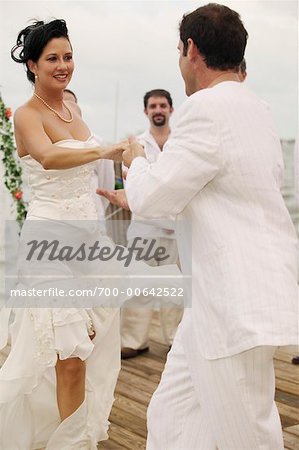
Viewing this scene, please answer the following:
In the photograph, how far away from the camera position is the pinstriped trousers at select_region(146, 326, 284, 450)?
2.16 metres

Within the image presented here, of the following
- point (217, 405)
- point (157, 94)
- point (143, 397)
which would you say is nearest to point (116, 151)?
point (217, 405)

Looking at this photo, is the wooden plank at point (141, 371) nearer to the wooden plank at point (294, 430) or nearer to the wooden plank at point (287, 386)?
the wooden plank at point (287, 386)

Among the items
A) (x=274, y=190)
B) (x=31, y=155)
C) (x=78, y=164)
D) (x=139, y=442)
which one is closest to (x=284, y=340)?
(x=274, y=190)

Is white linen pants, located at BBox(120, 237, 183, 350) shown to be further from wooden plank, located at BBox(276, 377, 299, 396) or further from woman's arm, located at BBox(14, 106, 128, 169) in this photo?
woman's arm, located at BBox(14, 106, 128, 169)

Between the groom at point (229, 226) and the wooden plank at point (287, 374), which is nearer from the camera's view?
the groom at point (229, 226)

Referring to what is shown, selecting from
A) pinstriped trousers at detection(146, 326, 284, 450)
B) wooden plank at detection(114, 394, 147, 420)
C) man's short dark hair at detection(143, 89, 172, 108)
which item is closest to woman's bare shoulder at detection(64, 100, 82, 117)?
pinstriped trousers at detection(146, 326, 284, 450)

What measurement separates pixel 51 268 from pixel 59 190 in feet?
1.07

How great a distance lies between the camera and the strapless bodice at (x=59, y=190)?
325 cm

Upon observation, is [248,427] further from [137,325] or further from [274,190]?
[137,325]

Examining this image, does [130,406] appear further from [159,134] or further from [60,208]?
[159,134]

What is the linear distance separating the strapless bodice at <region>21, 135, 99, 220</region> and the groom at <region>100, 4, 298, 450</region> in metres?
1.02

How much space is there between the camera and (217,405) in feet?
7.21

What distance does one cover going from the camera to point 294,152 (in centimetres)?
505

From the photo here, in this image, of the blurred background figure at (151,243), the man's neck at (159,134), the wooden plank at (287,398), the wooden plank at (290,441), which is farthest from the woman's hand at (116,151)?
the man's neck at (159,134)
